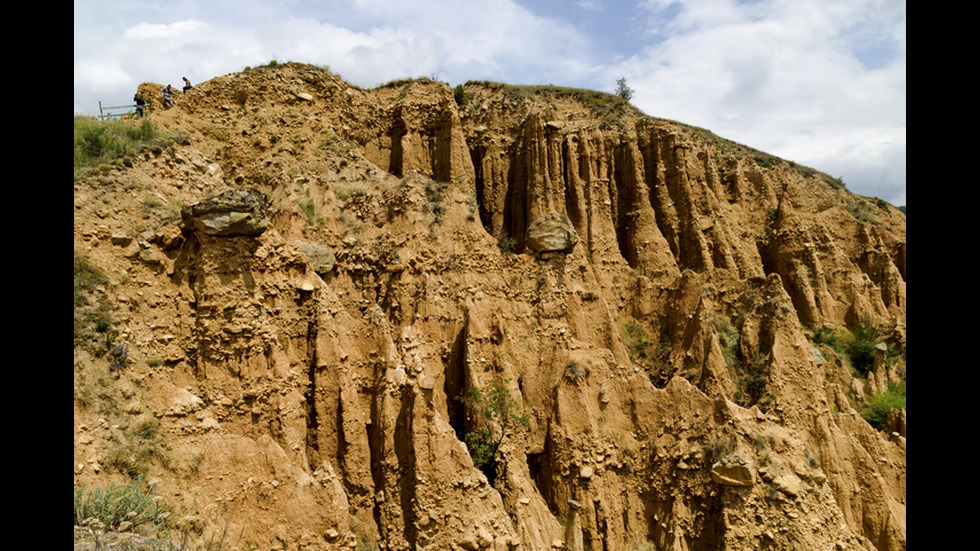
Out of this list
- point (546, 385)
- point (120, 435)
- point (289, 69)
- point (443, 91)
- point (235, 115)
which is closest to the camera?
point (120, 435)

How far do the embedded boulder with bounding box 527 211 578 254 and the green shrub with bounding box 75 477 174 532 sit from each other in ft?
49.8

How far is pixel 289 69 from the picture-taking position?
21156mm

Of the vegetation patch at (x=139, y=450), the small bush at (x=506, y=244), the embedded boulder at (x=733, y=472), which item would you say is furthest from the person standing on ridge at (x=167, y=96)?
the embedded boulder at (x=733, y=472)

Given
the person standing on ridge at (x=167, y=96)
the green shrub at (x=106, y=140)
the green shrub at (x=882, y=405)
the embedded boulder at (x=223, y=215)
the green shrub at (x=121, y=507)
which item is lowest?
the green shrub at (x=882, y=405)

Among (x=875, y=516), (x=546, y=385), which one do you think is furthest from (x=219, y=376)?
(x=875, y=516)

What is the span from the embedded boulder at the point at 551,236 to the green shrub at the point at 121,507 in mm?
15179

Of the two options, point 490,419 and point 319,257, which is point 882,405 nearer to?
point 490,419

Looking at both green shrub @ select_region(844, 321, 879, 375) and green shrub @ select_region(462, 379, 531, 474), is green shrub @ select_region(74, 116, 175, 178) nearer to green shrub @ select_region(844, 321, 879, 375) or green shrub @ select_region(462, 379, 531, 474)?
green shrub @ select_region(462, 379, 531, 474)

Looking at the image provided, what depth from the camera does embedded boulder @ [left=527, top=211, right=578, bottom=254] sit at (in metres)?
20.8

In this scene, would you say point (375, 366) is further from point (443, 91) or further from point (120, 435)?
point (443, 91)

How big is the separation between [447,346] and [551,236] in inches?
263

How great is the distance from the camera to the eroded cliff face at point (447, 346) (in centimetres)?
1155

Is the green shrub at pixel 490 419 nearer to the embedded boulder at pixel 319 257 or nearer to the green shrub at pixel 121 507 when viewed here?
the embedded boulder at pixel 319 257
